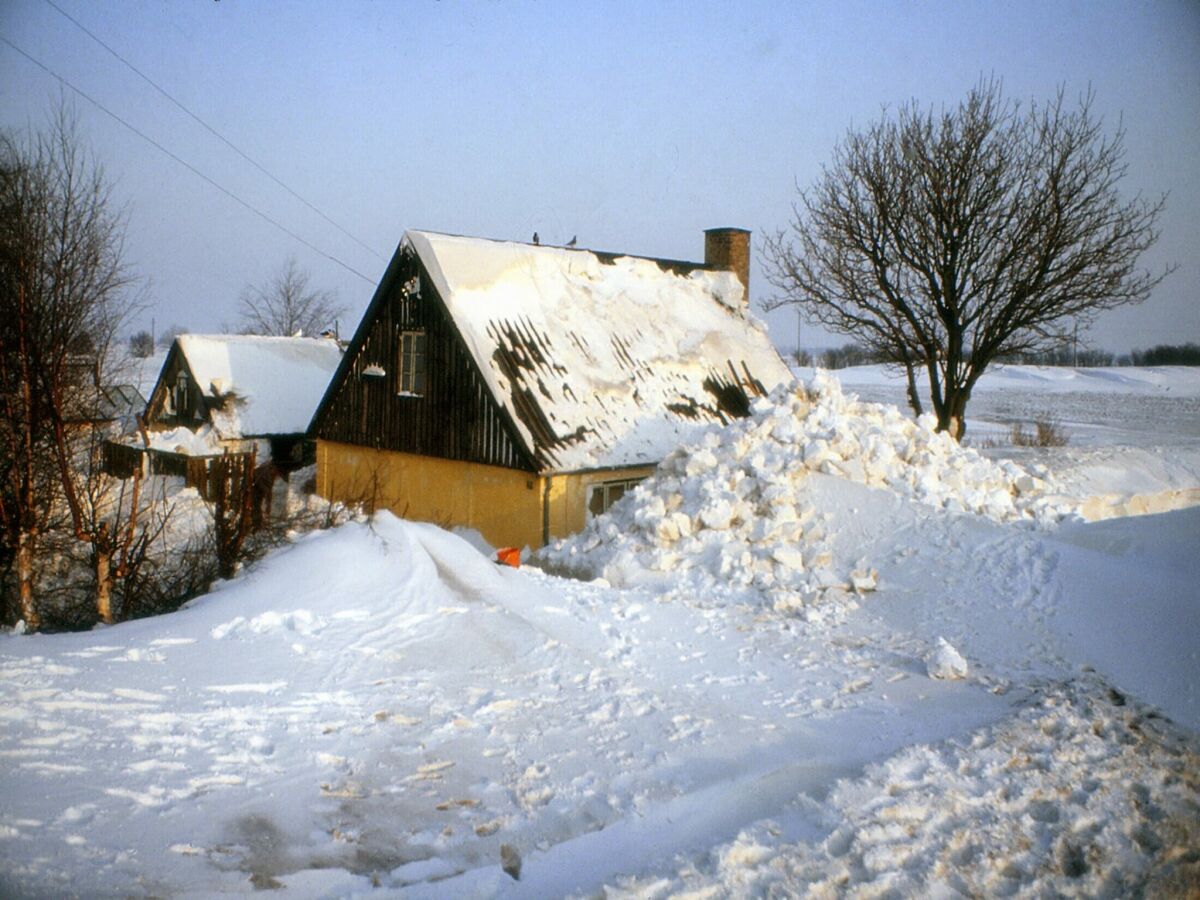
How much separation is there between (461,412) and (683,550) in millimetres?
6768

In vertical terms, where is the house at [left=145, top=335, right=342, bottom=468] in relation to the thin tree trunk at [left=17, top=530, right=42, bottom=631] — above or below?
above

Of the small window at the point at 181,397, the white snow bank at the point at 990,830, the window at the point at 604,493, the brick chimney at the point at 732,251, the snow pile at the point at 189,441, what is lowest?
the white snow bank at the point at 990,830

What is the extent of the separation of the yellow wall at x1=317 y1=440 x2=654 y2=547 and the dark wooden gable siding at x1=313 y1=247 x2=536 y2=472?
0.31 meters

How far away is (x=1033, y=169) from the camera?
19.7 meters

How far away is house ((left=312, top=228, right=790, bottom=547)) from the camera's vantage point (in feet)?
52.7

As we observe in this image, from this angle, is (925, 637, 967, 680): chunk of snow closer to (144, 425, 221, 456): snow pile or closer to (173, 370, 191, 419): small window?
(144, 425, 221, 456): snow pile

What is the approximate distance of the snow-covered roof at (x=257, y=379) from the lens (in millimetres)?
29438

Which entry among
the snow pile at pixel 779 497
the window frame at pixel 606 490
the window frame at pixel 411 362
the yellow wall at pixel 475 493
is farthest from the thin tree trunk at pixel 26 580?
the window frame at pixel 606 490

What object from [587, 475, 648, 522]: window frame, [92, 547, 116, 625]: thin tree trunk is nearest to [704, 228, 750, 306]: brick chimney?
[587, 475, 648, 522]: window frame

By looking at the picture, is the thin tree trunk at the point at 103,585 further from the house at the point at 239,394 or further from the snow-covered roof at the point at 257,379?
the snow-covered roof at the point at 257,379

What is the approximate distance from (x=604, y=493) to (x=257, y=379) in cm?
1924

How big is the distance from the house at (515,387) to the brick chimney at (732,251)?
147 inches

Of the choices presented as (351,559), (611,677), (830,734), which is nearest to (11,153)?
(351,559)

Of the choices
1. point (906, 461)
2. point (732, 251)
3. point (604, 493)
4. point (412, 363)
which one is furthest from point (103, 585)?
point (732, 251)
